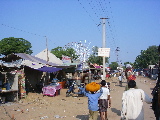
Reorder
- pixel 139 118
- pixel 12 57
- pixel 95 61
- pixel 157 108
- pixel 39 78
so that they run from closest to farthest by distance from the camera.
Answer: pixel 157 108 < pixel 139 118 < pixel 12 57 < pixel 39 78 < pixel 95 61

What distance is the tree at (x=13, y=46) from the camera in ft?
146

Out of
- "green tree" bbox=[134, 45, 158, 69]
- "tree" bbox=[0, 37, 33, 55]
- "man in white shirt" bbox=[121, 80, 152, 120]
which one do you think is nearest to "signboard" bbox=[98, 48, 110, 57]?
"man in white shirt" bbox=[121, 80, 152, 120]

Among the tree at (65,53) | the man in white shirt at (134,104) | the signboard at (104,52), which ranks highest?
the tree at (65,53)

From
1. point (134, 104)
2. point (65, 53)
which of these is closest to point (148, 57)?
point (65, 53)

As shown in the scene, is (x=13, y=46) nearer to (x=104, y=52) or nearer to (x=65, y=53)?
(x=65, y=53)

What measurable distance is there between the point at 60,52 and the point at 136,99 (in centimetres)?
5243

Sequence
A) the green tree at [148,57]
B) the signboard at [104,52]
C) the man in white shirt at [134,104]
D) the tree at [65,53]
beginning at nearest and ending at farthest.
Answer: the man in white shirt at [134,104], the signboard at [104,52], the tree at [65,53], the green tree at [148,57]

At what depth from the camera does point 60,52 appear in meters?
56.5

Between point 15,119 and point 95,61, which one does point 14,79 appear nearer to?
point 15,119

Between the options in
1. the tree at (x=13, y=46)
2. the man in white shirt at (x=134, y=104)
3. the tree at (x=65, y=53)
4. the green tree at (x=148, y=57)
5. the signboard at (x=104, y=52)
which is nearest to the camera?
the man in white shirt at (x=134, y=104)

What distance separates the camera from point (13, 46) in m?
45.4

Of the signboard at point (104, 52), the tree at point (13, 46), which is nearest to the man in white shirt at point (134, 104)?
the signboard at point (104, 52)

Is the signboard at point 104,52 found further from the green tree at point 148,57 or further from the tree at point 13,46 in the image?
the green tree at point 148,57

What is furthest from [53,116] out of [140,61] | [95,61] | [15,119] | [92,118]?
[140,61]
